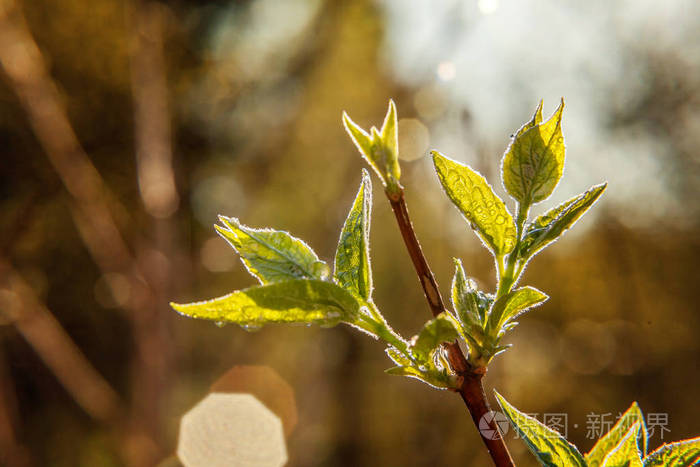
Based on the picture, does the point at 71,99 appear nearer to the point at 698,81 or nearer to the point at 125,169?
the point at 125,169

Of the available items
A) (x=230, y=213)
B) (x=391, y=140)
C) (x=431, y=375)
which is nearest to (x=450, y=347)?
(x=431, y=375)

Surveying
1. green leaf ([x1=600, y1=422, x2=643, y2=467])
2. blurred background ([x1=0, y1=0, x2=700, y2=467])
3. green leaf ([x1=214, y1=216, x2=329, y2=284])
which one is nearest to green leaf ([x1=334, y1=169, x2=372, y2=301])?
green leaf ([x1=214, y1=216, x2=329, y2=284])

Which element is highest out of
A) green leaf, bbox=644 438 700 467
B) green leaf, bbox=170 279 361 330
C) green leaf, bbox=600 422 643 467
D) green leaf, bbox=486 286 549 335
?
green leaf, bbox=170 279 361 330

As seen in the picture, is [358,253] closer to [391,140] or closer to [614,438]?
[391,140]

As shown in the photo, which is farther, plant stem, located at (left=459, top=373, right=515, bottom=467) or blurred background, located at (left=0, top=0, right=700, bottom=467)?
blurred background, located at (left=0, top=0, right=700, bottom=467)

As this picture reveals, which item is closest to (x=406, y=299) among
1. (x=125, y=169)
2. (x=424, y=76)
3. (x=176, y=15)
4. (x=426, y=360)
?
(x=424, y=76)

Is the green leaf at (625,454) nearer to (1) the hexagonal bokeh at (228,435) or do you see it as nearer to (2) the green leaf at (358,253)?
(2) the green leaf at (358,253)

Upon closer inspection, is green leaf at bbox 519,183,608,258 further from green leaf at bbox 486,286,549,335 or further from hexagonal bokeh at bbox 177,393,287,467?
hexagonal bokeh at bbox 177,393,287,467
